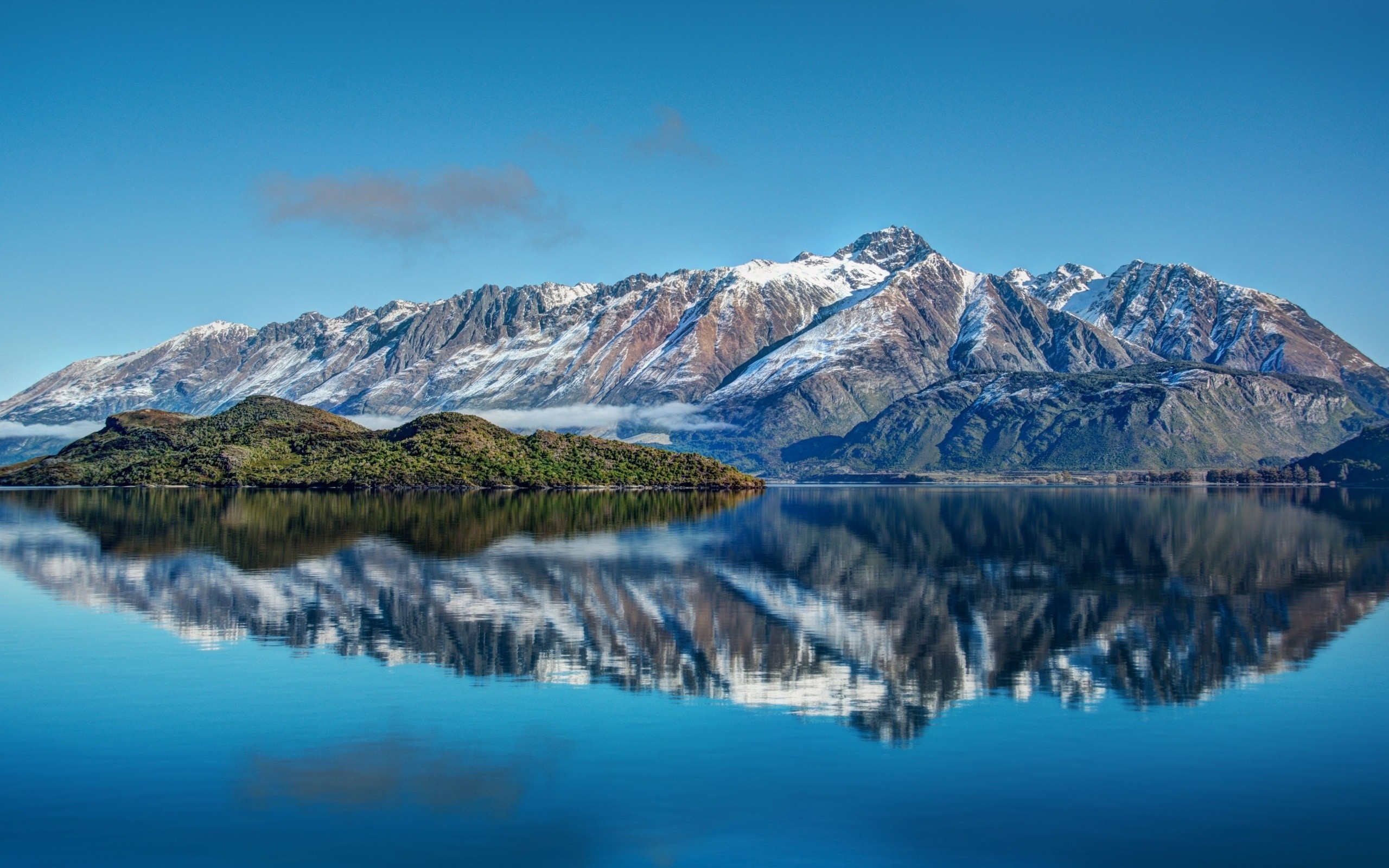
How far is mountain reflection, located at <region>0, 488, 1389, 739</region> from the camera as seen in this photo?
43.4 m

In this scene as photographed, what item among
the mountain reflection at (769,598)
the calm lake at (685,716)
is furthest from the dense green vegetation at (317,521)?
the calm lake at (685,716)

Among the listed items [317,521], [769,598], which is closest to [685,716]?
[769,598]

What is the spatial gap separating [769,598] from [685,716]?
95.6 ft

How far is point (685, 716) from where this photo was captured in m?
36.1

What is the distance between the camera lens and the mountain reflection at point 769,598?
43.4 metres

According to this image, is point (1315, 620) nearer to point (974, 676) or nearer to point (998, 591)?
point (998, 591)

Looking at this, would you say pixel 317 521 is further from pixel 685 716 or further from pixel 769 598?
pixel 685 716

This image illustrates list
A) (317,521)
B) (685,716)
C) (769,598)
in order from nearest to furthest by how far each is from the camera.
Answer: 1. (685,716)
2. (769,598)
3. (317,521)

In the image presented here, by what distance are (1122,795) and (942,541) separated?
82.2 metres

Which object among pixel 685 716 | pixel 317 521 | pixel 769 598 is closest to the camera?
pixel 685 716

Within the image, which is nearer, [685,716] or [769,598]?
[685,716]

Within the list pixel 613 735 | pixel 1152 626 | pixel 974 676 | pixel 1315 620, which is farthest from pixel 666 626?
pixel 1315 620

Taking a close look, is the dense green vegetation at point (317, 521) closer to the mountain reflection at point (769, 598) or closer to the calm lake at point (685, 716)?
the mountain reflection at point (769, 598)

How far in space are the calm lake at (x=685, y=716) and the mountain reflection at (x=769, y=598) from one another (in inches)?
14.6
